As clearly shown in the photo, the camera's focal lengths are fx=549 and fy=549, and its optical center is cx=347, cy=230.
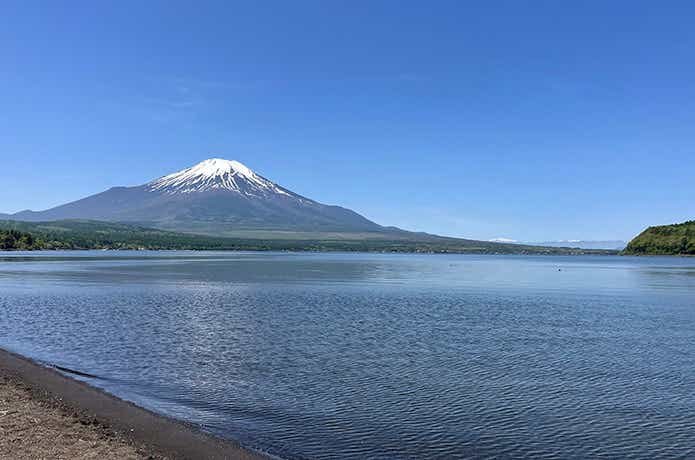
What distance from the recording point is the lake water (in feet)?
50.2

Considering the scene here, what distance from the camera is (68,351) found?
25547mm

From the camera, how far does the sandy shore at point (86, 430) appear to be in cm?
1223

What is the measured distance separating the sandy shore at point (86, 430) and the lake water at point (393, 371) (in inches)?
41.6

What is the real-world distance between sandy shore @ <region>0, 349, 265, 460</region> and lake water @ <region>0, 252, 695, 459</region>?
106 cm

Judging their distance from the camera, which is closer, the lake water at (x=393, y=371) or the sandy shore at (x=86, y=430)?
the sandy shore at (x=86, y=430)

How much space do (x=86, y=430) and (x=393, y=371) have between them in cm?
1238

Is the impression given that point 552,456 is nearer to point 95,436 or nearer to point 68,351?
point 95,436

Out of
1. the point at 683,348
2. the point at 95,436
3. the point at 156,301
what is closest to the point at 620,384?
the point at 683,348

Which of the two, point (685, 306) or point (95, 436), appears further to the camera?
point (685, 306)

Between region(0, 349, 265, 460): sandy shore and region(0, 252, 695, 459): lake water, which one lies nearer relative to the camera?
region(0, 349, 265, 460): sandy shore

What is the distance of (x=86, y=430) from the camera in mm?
13680

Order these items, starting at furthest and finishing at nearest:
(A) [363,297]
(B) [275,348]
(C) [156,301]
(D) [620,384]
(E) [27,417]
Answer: (A) [363,297] < (C) [156,301] < (B) [275,348] < (D) [620,384] < (E) [27,417]

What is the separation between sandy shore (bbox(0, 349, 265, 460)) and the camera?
12.2 m

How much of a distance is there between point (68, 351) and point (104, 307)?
61.1 feet
